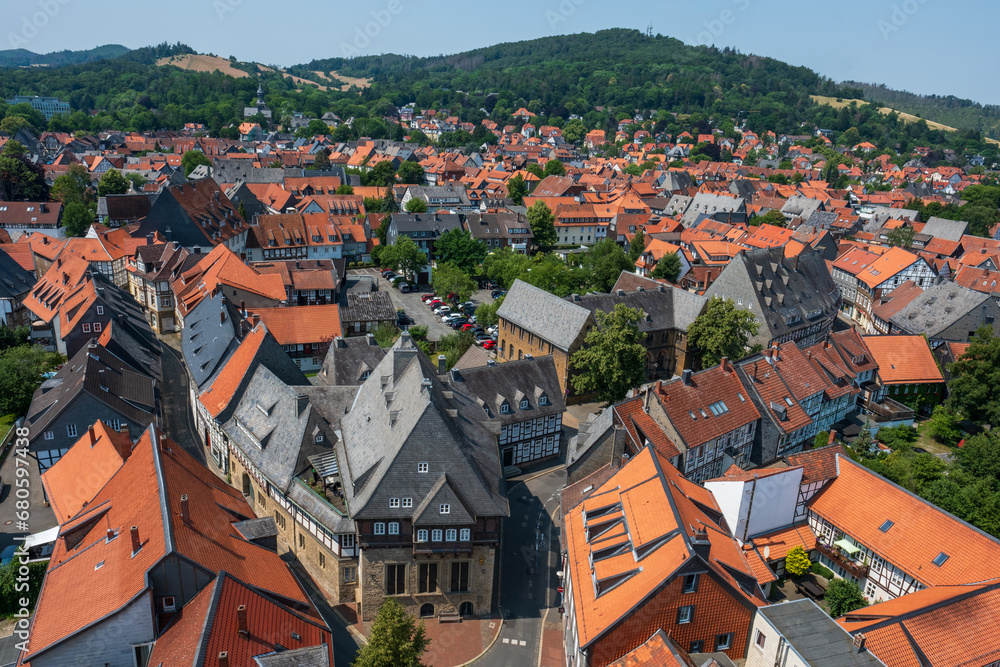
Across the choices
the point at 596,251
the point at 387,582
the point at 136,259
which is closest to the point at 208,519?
the point at 387,582

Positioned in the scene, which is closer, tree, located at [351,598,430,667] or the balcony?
tree, located at [351,598,430,667]

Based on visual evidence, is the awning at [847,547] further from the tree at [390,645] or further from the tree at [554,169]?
the tree at [554,169]

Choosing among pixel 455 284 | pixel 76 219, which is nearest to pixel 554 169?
pixel 455 284

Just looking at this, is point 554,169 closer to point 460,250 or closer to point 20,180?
point 460,250

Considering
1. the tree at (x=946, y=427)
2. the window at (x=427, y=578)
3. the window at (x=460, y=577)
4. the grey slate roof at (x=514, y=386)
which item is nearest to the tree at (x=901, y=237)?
the tree at (x=946, y=427)

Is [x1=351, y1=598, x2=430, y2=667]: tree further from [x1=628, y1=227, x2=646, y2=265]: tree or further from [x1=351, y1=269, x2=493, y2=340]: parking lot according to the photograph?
[x1=628, y1=227, x2=646, y2=265]: tree

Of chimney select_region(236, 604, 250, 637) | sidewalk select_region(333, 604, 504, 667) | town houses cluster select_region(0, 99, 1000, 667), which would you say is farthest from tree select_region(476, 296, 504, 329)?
chimney select_region(236, 604, 250, 637)
